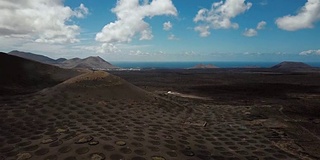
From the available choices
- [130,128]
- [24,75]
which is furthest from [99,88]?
[24,75]

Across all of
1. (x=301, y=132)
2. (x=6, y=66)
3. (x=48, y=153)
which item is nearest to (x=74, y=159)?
(x=48, y=153)

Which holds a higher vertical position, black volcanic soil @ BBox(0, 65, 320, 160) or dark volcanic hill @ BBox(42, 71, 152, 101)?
dark volcanic hill @ BBox(42, 71, 152, 101)

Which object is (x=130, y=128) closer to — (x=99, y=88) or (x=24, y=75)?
(x=99, y=88)

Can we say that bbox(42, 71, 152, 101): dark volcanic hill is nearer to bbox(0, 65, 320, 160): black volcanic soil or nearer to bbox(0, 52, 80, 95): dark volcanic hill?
bbox(0, 65, 320, 160): black volcanic soil

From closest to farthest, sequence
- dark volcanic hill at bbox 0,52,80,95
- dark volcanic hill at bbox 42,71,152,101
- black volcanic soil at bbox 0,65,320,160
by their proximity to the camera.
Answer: black volcanic soil at bbox 0,65,320,160, dark volcanic hill at bbox 42,71,152,101, dark volcanic hill at bbox 0,52,80,95

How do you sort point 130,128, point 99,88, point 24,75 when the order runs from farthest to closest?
1. point 24,75
2. point 99,88
3. point 130,128

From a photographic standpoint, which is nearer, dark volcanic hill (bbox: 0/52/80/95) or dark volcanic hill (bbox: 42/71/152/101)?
dark volcanic hill (bbox: 42/71/152/101)

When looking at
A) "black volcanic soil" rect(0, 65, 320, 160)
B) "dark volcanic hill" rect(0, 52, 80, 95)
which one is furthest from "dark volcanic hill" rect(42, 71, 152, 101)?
"dark volcanic hill" rect(0, 52, 80, 95)

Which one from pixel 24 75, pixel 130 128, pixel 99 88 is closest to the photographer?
pixel 130 128

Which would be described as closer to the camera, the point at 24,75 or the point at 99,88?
the point at 99,88
